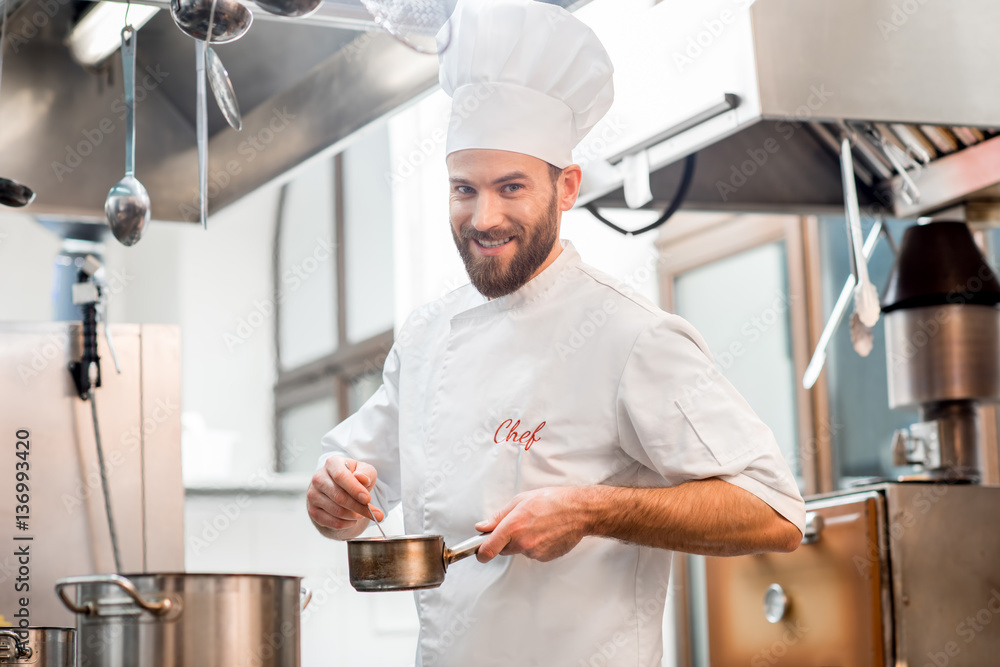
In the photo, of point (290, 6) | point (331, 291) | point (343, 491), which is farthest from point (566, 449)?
point (331, 291)

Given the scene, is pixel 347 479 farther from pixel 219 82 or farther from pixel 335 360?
pixel 335 360

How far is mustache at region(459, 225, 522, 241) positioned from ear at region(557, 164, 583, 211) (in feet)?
0.44

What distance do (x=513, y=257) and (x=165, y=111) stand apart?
4.26ft

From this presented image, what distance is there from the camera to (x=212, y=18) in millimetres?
1353

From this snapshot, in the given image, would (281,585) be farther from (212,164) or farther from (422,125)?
(422,125)

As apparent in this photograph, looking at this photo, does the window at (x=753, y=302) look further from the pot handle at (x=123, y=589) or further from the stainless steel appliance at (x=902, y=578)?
the pot handle at (x=123, y=589)

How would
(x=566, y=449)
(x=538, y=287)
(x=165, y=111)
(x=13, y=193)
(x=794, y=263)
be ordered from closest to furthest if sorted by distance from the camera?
(x=566, y=449)
(x=538, y=287)
(x=13, y=193)
(x=165, y=111)
(x=794, y=263)

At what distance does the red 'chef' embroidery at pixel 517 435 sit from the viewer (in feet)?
4.52

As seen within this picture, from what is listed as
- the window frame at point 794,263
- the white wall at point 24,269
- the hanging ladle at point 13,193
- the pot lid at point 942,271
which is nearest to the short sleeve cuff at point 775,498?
the pot lid at point 942,271

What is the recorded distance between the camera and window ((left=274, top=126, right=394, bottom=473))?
A: 497 centimetres

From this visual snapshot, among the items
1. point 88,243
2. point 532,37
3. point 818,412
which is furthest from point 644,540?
point 818,412

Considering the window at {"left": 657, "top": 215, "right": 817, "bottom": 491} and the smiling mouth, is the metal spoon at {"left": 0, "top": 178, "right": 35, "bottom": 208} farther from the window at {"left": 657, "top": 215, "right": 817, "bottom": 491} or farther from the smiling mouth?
the window at {"left": 657, "top": 215, "right": 817, "bottom": 491}

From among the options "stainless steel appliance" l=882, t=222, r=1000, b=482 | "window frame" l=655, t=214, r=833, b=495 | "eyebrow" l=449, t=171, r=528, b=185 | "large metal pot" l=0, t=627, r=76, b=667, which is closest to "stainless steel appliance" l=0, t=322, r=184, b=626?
"large metal pot" l=0, t=627, r=76, b=667

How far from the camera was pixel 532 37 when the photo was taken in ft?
4.94
